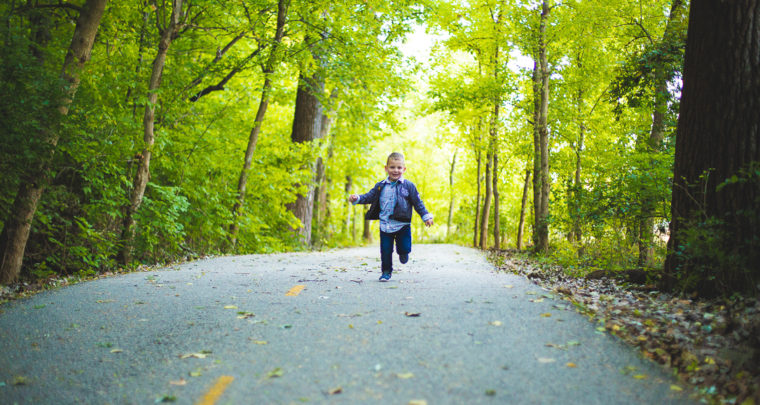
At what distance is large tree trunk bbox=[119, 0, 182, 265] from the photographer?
10.1 meters

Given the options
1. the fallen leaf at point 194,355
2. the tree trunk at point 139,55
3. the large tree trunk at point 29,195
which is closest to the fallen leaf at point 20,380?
the fallen leaf at point 194,355

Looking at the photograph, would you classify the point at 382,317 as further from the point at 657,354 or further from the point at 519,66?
the point at 519,66

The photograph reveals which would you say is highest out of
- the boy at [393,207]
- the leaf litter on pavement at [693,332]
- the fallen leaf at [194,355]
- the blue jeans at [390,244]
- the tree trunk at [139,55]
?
the tree trunk at [139,55]

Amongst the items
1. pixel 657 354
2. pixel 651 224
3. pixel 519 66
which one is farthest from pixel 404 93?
pixel 657 354

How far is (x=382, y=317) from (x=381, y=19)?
1238 centimetres

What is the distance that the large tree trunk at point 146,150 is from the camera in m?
10.1

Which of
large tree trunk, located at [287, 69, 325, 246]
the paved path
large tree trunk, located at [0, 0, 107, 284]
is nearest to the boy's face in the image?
the paved path

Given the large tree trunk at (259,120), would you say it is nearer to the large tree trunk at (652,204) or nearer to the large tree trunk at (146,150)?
the large tree trunk at (146,150)

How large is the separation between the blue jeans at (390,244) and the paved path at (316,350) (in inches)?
54.9

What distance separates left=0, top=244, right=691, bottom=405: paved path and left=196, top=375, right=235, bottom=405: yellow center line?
0.01m

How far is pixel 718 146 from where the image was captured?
5.46 meters

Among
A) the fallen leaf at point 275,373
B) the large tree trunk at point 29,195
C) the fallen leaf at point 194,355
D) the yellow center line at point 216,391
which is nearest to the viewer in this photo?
the yellow center line at point 216,391

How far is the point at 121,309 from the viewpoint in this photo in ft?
18.1

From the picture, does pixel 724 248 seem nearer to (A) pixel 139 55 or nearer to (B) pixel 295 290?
(B) pixel 295 290
